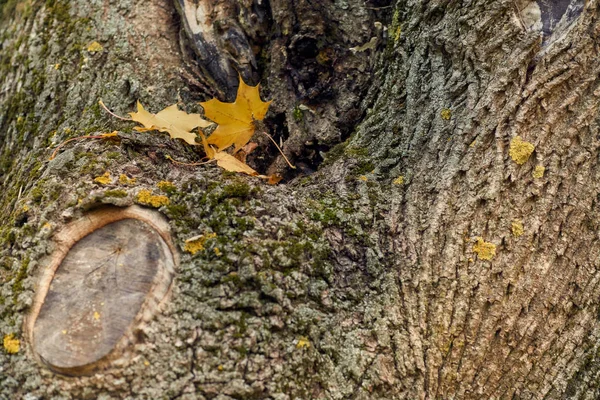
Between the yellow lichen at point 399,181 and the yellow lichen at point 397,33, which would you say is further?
the yellow lichen at point 397,33

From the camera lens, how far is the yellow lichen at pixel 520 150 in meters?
1.68

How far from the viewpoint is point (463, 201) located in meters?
1.70

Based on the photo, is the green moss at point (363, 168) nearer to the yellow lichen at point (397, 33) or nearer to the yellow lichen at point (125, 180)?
the yellow lichen at point (397, 33)

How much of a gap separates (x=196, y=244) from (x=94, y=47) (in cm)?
131

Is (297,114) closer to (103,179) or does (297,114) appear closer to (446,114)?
(446,114)

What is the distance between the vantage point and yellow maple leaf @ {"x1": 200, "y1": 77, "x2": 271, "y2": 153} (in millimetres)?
1999

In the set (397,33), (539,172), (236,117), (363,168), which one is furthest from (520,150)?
(236,117)

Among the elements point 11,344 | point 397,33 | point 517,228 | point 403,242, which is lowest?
point 11,344

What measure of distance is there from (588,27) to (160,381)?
1695 mm

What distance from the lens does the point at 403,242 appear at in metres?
1.73

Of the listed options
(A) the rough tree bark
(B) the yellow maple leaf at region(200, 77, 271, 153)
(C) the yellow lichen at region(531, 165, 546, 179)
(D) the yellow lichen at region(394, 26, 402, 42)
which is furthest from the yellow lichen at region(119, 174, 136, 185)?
(C) the yellow lichen at region(531, 165, 546, 179)

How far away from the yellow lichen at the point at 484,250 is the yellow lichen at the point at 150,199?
0.99m

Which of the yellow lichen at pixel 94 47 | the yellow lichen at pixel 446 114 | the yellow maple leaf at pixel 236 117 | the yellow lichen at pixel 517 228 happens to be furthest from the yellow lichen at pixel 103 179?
the yellow lichen at pixel 517 228

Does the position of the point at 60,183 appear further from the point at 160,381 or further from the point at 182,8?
the point at 182,8
